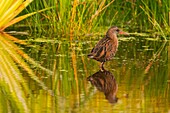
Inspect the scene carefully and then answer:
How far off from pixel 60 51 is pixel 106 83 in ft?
7.78

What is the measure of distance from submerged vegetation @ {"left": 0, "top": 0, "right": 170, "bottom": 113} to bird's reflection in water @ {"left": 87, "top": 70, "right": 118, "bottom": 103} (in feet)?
0.35

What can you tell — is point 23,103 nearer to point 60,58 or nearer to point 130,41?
point 60,58

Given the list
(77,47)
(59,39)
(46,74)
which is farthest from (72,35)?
(46,74)

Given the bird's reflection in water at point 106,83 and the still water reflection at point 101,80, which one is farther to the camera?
the bird's reflection in water at point 106,83

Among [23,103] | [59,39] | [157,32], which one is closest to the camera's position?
[23,103]

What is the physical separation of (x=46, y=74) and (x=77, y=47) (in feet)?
7.42

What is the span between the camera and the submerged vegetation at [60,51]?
6012 millimetres

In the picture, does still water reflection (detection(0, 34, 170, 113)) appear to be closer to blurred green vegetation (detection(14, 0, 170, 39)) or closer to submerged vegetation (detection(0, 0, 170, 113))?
submerged vegetation (detection(0, 0, 170, 113))

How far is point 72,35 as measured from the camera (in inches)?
403

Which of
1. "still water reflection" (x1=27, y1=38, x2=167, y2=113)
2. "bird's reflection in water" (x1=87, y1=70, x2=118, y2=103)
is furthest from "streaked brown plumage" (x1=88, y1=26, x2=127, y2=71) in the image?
"bird's reflection in water" (x1=87, y1=70, x2=118, y2=103)

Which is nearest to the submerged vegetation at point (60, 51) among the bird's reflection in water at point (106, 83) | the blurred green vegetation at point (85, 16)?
the blurred green vegetation at point (85, 16)

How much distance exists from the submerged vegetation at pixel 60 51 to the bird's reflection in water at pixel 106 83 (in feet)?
0.35

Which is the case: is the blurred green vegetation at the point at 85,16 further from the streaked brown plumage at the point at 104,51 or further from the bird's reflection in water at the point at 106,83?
the bird's reflection in water at the point at 106,83

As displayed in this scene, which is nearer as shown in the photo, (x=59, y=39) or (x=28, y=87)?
(x=28, y=87)
